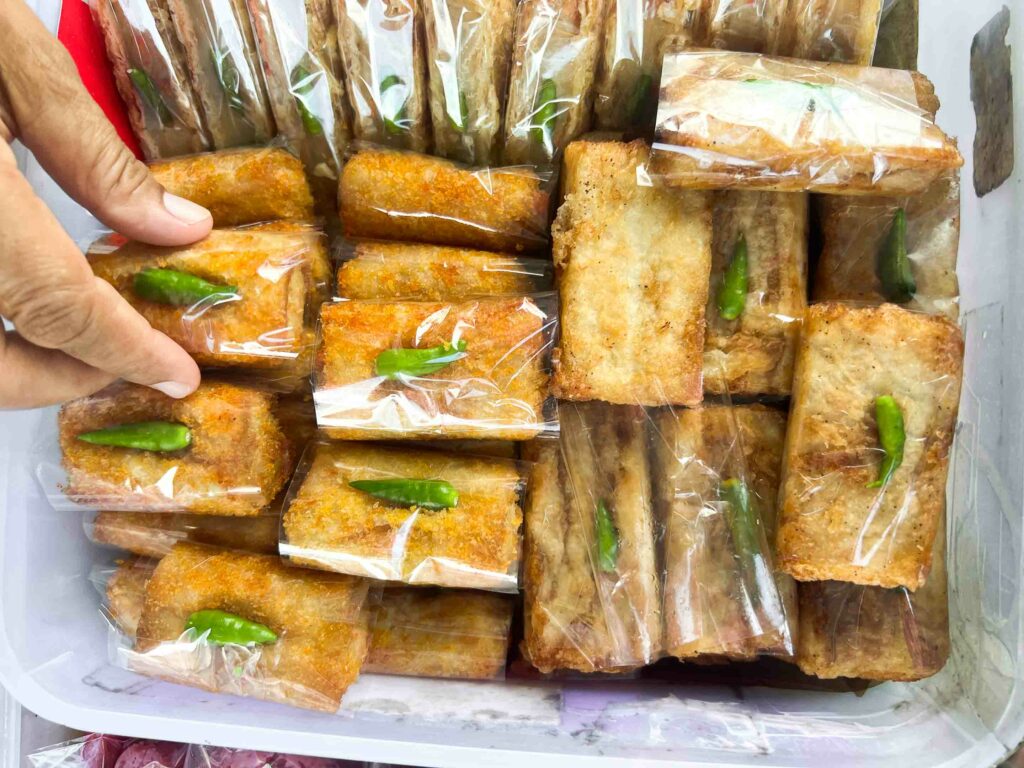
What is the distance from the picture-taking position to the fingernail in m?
1.90

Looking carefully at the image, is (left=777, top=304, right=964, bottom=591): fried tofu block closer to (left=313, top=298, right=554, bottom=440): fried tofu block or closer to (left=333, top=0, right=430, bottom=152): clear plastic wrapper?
(left=313, top=298, right=554, bottom=440): fried tofu block

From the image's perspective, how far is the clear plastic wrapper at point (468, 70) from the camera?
1.94 meters

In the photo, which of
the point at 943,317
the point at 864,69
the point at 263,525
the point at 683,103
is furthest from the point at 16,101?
the point at 943,317

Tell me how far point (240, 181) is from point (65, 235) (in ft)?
2.22

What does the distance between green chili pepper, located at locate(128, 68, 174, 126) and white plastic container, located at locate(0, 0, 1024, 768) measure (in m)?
0.40

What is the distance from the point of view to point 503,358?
190 cm

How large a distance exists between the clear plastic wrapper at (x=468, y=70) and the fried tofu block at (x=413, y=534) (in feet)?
A: 3.20

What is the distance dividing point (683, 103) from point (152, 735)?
217 cm

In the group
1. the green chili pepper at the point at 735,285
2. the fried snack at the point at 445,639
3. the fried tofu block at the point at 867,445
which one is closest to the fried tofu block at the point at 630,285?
the green chili pepper at the point at 735,285

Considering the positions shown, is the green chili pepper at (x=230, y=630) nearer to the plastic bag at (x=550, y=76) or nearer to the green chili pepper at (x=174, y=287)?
the green chili pepper at (x=174, y=287)

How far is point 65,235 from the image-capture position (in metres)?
1.47

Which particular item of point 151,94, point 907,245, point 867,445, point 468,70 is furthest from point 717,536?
point 151,94

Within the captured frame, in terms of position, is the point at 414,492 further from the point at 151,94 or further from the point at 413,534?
the point at 151,94

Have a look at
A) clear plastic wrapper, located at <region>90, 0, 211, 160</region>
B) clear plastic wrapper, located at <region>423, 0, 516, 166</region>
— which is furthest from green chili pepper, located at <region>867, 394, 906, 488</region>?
clear plastic wrapper, located at <region>90, 0, 211, 160</region>
